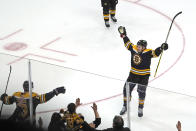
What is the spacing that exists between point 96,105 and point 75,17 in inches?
169

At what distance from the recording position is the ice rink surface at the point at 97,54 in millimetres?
4383

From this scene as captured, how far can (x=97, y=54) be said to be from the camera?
7184 millimetres

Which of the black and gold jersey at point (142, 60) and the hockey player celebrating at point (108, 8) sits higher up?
the hockey player celebrating at point (108, 8)

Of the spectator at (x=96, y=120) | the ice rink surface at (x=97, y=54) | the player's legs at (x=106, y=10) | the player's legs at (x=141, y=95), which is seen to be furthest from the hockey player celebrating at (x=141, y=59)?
the player's legs at (x=106, y=10)

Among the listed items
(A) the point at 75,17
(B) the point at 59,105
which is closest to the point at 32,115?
(B) the point at 59,105

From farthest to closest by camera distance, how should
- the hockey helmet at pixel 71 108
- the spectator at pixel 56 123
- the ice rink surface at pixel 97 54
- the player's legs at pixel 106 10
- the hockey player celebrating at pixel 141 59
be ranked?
the player's legs at pixel 106 10, the hockey player celebrating at pixel 141 59, the ice rink surface at pixel 97 54, the hockey helmet at pixel 71 108, the spectator at pixel 56 123

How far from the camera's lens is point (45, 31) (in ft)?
26.3

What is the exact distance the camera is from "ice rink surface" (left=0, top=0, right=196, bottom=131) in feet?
14.4

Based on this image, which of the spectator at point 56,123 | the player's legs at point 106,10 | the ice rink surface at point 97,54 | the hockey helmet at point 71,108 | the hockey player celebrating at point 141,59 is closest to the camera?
the spectator at point 56,123

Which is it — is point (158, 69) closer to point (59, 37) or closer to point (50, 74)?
point (59, 37)

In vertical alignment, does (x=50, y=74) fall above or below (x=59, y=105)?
above

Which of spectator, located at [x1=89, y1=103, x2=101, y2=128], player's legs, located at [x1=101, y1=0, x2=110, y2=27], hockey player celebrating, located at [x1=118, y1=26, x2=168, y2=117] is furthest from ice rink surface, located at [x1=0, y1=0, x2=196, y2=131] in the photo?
hockey player celebrating, located at [x1=118, y1=26, x2=168, y2=117]

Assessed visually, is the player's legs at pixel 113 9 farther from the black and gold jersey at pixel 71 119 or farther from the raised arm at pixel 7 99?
the black and gold jersey at pixel 71 119

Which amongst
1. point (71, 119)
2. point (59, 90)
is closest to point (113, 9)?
point (59, 90)
